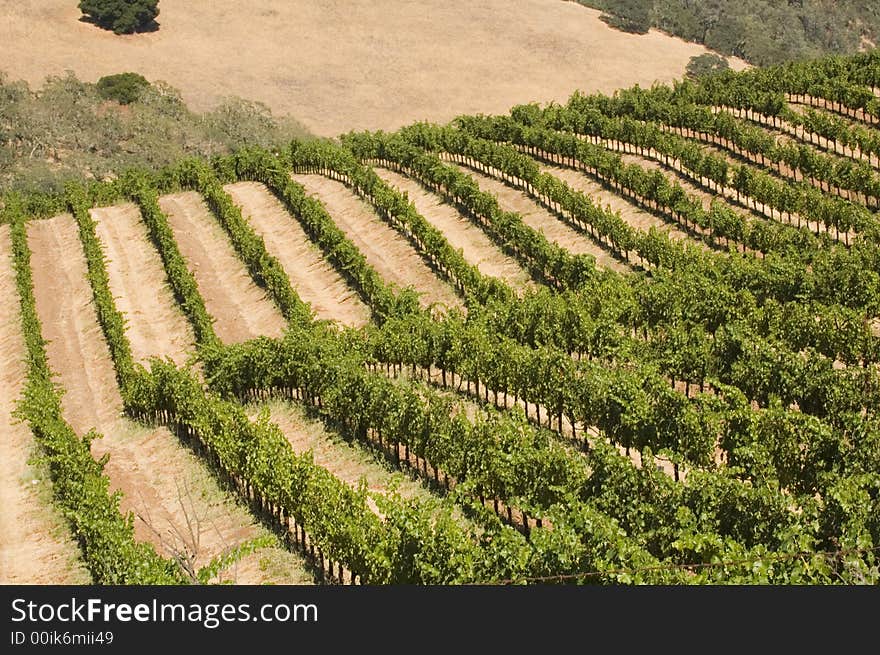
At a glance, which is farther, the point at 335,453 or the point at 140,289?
the point at 140,289

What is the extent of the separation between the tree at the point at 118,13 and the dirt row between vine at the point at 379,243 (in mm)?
48701

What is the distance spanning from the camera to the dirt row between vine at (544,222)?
48969 mm

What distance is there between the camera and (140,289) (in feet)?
165

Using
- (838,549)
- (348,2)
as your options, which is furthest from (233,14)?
(838,549)

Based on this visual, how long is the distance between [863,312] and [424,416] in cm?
1603

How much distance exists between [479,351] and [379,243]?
61.1 ft

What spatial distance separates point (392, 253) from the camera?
2021 inches

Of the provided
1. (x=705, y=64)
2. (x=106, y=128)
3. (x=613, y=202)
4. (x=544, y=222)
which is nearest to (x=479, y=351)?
(x=544, y=222)

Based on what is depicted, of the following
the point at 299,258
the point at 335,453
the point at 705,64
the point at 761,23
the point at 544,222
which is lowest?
the point at 299,258

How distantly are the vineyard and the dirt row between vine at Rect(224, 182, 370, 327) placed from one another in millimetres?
198

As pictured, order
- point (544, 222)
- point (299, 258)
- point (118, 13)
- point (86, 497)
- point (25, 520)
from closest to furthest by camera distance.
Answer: point (86, 497)
point (25, 520)
point (299, 258)
point (544, 222)
point (118, 13)

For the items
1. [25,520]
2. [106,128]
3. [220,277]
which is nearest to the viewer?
[25,520]

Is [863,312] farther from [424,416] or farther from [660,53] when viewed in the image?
[660,53]

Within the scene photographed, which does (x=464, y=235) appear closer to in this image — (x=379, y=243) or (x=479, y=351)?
(x=379, y=243)
